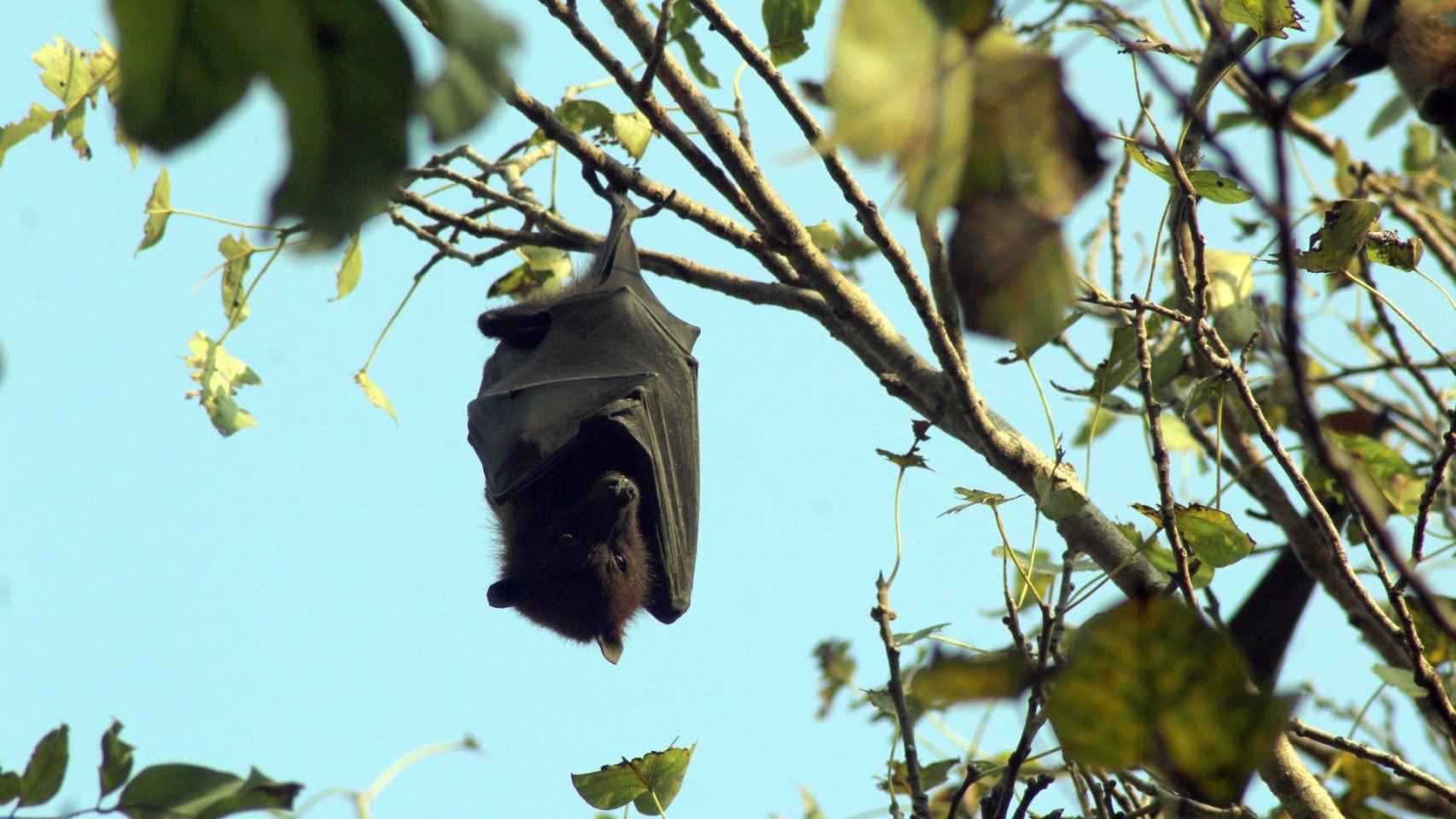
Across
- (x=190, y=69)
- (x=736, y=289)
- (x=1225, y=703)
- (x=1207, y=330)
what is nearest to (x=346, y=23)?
(x=190, y=69)

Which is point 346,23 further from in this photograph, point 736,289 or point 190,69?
point 736,289

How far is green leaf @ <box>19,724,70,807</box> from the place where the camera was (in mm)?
1752

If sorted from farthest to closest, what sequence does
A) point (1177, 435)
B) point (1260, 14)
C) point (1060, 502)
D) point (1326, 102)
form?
1. point (1326, 102)
2. point (1177, 435)
3. point (1060, 502)
4. point (1260, 14)

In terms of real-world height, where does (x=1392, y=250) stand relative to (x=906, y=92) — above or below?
above

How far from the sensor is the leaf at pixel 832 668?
582 centimetres

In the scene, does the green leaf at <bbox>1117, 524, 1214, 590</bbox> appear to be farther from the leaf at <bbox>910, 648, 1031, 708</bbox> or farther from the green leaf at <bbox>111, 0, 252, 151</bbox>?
the green leaf at <bbox>111, 0, 252, 151</bbox>

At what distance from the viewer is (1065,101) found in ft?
3.14

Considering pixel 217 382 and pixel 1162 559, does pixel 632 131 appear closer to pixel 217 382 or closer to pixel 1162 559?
pixel 217 382

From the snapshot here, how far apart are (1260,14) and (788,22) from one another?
2176mm

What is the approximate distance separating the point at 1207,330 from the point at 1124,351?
36 centimetres

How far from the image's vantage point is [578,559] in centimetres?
648

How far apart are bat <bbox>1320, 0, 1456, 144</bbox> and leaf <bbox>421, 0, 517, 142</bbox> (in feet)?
4.03

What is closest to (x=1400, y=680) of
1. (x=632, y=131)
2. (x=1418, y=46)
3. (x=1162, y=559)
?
(x=1162, y=559)

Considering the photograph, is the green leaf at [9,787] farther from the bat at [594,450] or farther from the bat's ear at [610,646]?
the bat's ear at [610,646]
